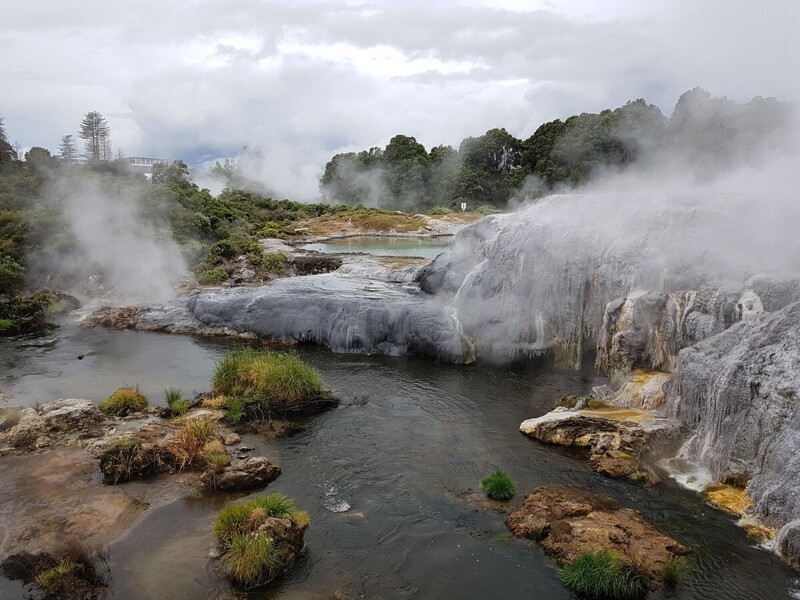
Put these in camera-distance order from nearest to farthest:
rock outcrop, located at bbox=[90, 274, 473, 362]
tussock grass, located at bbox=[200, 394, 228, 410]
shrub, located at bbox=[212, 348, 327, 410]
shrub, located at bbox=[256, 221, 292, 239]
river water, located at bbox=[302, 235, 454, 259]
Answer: tussock grass, located at bbox=[200, 394, 228, 410]
shrub, located at bbox=[212, 348, 327, 410]
rock outcrop, located at bbox=[90, 274, 473, 362]
river water, located at bbox=[302, 235, 454, 259]
shrub, located at bbox=[256, 221, 292, 239]

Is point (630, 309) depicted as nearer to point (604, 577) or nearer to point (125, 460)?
point (604, 577)

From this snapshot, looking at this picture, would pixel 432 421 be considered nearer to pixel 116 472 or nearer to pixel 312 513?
pixel 312 513

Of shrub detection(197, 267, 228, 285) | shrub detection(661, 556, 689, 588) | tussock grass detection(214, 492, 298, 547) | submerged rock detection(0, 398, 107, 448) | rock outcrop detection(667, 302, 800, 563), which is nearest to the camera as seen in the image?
shrub detection(661, 556, 689, 588)

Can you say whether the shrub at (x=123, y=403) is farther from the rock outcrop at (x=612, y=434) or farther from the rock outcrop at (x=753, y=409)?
the rock outcrop at (x=753, y=409)

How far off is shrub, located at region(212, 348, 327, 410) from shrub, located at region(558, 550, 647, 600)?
8492 millimetres

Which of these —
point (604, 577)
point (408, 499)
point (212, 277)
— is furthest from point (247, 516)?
point (212, 277)

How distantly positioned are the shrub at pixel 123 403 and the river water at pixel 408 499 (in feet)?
4.01

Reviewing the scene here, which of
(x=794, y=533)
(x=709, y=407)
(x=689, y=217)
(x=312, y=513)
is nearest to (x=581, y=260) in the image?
(x=689, y=217)

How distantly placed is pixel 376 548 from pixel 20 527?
6.06 m

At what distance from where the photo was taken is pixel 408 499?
35.3ft

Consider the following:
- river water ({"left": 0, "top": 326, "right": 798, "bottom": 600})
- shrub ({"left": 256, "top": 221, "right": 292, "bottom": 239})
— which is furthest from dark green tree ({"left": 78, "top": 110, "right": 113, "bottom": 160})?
river water ({"left": 0, "top": 326, "right": 798, "bottom": 600})

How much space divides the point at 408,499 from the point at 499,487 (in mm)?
1823

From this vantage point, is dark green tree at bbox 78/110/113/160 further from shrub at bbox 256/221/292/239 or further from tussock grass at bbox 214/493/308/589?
tussock grass at bbox 214/493/308/589

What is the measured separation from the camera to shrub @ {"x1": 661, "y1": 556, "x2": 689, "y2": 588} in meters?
8.38
